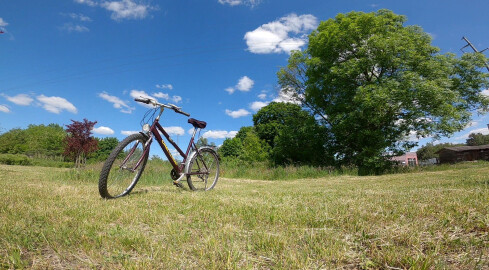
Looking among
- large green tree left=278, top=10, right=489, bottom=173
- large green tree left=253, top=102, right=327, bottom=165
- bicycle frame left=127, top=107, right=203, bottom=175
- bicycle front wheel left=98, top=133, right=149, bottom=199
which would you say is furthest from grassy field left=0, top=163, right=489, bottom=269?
large green tree left=253, top=102, right=327, bottom=165

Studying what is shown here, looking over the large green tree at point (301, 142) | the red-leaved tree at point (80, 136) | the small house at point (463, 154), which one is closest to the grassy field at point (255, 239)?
the red-leaved tree at point (80, 136)

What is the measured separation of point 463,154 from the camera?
41156mm

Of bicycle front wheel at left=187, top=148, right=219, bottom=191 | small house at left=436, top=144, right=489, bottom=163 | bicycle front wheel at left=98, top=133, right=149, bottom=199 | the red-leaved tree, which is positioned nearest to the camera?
bicycle front wheel at left=98, top=133, right=149, bottom=199

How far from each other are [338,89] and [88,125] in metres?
18.6

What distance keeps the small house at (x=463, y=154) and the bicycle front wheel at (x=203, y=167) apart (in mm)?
40573

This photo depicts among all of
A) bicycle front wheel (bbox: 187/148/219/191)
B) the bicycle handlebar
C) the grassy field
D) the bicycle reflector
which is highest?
the bicycle handlebar

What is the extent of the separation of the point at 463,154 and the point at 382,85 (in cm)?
3872

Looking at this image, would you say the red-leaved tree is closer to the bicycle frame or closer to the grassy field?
the bicycle frame

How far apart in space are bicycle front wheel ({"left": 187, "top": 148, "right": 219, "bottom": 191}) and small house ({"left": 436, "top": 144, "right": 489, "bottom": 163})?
40.6 meters

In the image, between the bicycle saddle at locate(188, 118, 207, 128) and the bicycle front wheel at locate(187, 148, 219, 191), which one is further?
the bicycle front wheel at locate(187, 148, 219, 191)

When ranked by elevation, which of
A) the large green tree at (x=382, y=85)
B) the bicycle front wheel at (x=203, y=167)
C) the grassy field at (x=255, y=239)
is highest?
the large green tree at (x=382, y=85)

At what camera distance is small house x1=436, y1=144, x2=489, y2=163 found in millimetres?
36741

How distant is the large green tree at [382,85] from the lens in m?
15.0

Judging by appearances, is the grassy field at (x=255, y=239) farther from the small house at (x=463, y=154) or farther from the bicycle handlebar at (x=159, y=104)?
the small house at (x=463, y=154)
